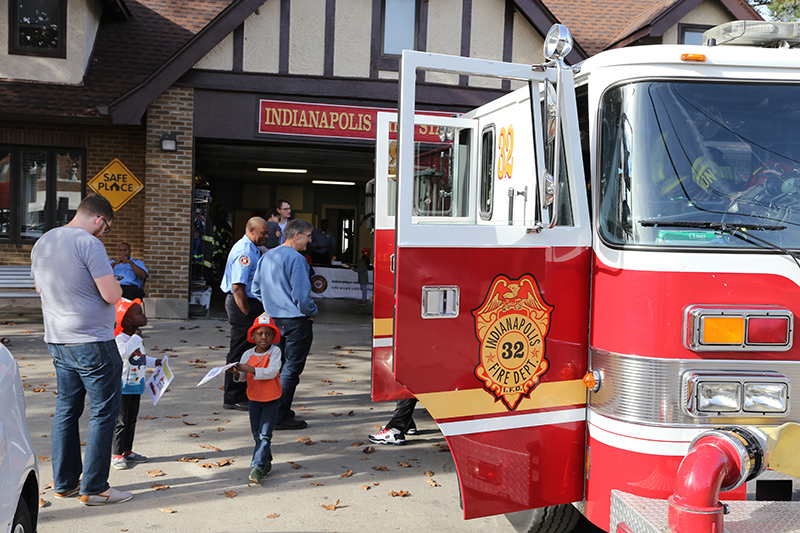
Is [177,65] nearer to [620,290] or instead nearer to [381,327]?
[381,327]

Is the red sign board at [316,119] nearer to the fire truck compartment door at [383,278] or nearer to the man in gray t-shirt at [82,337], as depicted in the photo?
the fire truck compartment door at [383,278]

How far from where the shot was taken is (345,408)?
271 inches

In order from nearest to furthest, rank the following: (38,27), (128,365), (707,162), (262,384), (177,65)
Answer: (707,162)
(262,384)
(128,365)
(177,65)
(38,27)

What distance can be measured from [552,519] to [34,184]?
12313mm

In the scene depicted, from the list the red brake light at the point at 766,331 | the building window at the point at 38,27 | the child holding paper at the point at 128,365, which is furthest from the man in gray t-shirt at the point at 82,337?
the building window at the point at 38,27

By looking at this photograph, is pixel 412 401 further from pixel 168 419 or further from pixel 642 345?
pixel 642 345

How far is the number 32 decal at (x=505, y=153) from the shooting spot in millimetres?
4242

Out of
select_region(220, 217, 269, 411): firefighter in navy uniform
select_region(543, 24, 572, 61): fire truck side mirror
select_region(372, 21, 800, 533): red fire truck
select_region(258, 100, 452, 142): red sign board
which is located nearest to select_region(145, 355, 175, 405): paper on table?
select_region(220, 217, 269, 411): firefighter in navy uniform

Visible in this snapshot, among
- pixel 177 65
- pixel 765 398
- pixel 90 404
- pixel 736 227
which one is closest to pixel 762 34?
pixel 736 227

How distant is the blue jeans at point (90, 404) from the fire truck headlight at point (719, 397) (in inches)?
134

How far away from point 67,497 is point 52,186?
32.3ft

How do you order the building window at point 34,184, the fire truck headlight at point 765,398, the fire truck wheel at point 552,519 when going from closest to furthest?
the fire truck headlight at point 765,398 < the fire truck wheel at point 552,519 < the building window at point 34,184

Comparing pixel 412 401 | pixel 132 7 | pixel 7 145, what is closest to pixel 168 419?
pixel 412 401

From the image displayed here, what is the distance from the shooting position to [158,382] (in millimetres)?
5113
